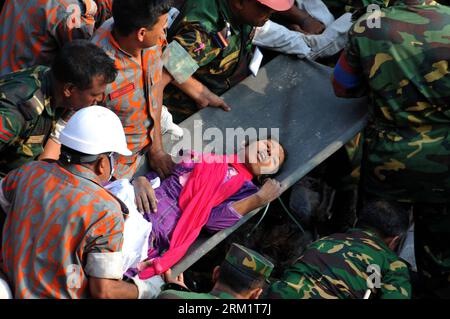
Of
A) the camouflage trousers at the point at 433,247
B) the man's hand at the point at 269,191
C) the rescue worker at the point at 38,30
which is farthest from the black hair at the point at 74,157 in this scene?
the camouflage trousers at the point at 433,247

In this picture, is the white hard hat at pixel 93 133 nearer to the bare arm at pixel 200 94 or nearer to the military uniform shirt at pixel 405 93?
the bare arm at pixel 200 94

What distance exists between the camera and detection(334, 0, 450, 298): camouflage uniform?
3979mm

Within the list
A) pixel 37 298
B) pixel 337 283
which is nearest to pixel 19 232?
pixel 37 298

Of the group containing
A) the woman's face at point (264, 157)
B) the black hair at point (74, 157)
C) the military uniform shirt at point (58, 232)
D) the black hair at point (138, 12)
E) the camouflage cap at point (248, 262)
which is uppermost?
the black hair at point (138, 12)

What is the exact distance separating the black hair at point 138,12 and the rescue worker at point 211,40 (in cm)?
66

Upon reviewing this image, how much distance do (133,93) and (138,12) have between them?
0.53 m

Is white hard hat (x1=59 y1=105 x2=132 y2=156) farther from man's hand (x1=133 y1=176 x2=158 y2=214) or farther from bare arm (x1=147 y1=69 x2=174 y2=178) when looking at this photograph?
bare arm (x1=147 y1=69 x2=174 y2=178)

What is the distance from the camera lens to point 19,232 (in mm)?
3340

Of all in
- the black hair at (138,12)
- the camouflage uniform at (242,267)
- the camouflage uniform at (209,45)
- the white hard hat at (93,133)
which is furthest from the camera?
the camouflage uniform at (209,45)

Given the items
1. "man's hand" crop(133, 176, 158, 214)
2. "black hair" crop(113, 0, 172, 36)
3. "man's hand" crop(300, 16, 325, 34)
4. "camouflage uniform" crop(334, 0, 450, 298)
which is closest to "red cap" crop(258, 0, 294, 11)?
"camouflage uniform" crop(334, 0, 450, 298)

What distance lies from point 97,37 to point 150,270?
133 cm

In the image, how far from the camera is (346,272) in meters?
3.80

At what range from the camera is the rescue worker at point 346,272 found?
12.4 feet

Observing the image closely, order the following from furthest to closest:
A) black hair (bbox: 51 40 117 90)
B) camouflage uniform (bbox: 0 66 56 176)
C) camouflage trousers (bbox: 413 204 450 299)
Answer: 1. camouflage trousers (bbox: 413 204 450 299)
2. black hair (bbox: 51 40 117 90)
3. camouflage uniform (bbox: 0 66 56 176)
